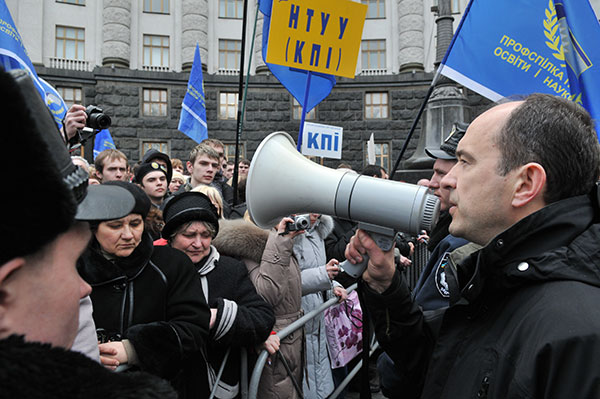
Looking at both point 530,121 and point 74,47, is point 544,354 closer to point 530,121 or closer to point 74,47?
point 530,121

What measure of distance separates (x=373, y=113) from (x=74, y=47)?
12.5 meters

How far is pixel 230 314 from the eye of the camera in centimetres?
263

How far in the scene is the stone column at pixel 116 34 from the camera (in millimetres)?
19141

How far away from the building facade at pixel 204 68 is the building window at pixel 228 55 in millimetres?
44

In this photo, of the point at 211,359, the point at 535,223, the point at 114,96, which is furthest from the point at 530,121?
the point at 114,96

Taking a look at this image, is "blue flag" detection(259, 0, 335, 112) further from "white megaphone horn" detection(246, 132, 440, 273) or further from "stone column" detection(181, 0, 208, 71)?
"stone column" detection(181, 0, 208, 71)

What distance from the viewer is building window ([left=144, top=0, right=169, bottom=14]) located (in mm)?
20672

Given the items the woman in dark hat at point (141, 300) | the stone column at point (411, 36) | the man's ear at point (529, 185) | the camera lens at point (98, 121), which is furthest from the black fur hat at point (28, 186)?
the stone column at point (411, 36)

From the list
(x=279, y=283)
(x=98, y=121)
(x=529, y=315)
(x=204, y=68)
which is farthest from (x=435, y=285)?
(x=204, y=68)

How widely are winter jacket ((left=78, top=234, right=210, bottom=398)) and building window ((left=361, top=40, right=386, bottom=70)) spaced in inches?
801

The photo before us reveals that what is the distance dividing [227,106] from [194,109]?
1113 cm

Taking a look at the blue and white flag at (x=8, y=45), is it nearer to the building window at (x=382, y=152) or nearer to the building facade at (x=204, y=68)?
the building facade at (x=204, y=68)

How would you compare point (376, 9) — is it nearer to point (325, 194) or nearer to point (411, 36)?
point (411, 36)

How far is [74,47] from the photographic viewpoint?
19578 millimetres
